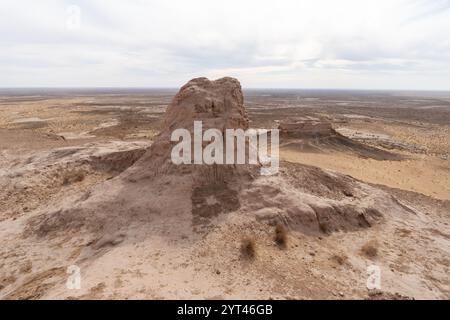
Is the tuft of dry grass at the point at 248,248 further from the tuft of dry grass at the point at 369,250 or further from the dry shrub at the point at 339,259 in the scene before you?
the tuft of dry grass at the point at 369,250

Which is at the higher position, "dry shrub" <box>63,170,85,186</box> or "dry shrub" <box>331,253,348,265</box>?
"dry shrub" <box>63,170,85,186</box>

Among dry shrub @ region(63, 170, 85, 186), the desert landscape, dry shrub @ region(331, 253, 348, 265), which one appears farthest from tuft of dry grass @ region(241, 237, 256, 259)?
dry shrub @ region(63, 170, 85, 186)

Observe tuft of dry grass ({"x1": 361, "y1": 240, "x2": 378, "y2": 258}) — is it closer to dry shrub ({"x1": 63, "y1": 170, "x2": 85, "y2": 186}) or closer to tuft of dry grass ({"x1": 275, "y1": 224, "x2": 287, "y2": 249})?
tuft of dry grass ({"x1": 275, "y1": 224, "x2": 287, "y2": 249})

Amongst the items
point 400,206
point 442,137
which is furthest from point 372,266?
point 442,137

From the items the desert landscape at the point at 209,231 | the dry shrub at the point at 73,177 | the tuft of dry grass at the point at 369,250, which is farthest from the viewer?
the dry shrub at the point at 73,177

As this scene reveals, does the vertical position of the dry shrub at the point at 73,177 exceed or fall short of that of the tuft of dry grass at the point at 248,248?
it exceeds it

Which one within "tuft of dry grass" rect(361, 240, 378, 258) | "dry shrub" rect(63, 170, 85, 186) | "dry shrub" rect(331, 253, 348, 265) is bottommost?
"tuft of dry grass" rect(361, 240, 378, 258)

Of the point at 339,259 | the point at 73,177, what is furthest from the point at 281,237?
the point at 73,177

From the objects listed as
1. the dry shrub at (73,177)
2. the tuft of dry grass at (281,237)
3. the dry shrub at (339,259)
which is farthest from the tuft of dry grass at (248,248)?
the dry shrub at (73,177)

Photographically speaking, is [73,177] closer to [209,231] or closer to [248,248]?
[209,231]
